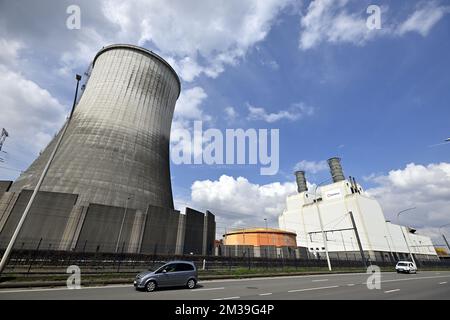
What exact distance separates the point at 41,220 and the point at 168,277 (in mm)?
19860

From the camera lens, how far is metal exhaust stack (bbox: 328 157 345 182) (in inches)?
2792

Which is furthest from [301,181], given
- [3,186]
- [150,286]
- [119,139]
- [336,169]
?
[150,286]

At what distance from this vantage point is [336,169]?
236ft

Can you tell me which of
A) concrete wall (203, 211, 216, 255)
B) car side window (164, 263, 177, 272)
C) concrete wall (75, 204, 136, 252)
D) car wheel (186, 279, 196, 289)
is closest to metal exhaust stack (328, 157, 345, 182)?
concrete wall (203, 211, 216, 255)

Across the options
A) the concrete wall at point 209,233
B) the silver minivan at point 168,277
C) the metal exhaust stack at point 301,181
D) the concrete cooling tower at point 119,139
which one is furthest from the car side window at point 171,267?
the metal exhaust stack at point 301,181

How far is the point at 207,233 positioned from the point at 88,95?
2664 cm

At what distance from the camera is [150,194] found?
98.0 feet

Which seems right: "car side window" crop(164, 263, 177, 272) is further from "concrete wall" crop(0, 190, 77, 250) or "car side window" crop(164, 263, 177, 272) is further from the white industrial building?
the white industrial building

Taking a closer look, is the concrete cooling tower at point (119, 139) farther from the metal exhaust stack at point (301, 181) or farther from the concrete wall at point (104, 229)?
the metal exhaust stack at point (301, 181)

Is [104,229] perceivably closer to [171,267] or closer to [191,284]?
[171,267]

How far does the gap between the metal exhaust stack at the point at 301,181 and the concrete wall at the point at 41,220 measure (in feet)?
231
